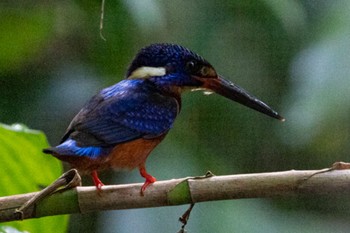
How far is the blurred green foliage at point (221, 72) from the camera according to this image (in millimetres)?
2863

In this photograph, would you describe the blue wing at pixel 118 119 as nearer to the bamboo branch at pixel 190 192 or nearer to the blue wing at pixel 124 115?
the blue wing at pixel 124 115

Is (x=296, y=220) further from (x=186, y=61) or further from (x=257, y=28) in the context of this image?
(x=186, y=61)

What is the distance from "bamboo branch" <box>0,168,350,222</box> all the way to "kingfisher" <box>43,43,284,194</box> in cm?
4

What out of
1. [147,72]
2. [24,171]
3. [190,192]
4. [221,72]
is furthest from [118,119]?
[221,72]

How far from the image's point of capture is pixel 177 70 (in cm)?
198

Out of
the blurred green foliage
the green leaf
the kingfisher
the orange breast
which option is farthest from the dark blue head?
the blurred green foliage

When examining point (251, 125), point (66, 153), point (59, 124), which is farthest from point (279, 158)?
point (66, 153)

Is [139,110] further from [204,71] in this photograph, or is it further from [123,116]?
[204,71]

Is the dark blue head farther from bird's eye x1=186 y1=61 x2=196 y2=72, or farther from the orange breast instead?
the orange breast

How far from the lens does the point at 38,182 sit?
2158 millimetres

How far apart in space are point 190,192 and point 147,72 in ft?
1.45

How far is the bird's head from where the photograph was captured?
1927 mm

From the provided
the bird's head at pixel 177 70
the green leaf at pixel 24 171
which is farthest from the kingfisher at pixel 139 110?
the green leaf at pixel 24 171

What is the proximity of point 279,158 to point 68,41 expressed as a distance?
0.95 m
